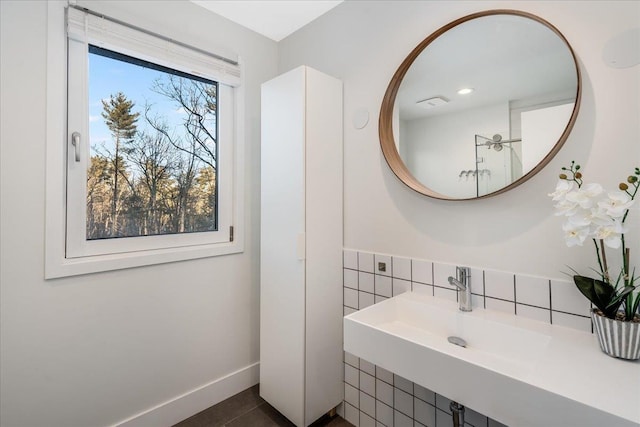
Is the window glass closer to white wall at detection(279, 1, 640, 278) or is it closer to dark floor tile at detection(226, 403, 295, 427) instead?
white wall at detection(279, 1, 640, 278)

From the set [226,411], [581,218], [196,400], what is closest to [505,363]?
[581,218]

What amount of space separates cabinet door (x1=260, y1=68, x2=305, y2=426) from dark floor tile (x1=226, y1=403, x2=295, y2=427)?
0.24 ft

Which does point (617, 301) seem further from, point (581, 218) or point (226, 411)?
point (226, 411)

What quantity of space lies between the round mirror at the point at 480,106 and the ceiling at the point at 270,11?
0.79m

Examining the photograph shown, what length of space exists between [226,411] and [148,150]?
1618 millimetres

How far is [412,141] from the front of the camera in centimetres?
147

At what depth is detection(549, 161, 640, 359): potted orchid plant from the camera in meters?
0.82

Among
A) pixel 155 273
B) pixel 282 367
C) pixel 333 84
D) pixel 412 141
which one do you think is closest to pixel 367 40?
pixel 333 84

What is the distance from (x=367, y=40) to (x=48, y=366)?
7.41ft

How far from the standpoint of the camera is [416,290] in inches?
57.4

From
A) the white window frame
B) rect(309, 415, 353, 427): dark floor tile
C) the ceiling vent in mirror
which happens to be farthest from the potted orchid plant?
the white window frame

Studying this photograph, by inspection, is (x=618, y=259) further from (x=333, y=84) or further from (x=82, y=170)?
(x=82, y=170)

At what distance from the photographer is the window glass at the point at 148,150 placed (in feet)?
5.01

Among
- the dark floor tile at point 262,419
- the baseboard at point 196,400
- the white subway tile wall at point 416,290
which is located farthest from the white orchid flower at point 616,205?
the baseboard at point 196,400
